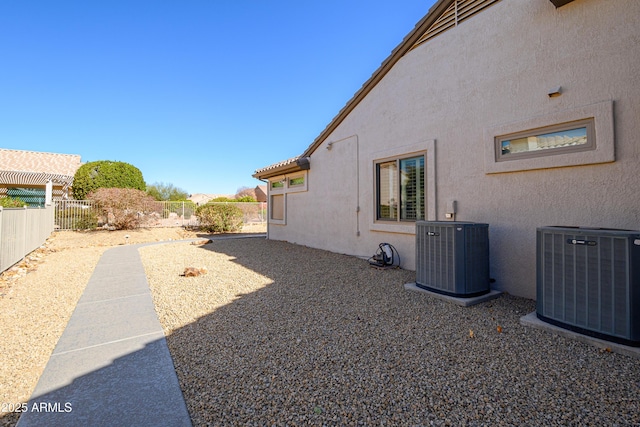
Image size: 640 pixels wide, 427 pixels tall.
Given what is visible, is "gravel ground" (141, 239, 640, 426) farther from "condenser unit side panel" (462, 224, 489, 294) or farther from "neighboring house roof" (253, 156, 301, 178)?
"neighboring house roof" (253, 156, 301, 178)

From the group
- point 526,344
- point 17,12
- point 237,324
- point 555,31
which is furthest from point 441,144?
point 17,12

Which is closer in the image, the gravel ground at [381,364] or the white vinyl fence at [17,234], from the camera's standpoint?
the gravel ground at [381,364]

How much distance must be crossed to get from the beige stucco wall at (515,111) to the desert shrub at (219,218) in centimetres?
1146

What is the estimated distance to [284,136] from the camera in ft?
87.5

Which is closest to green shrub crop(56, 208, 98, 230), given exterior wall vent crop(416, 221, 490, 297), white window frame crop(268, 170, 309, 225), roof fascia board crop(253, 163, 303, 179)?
roof fascia board crop(253, 163, 303, 179)

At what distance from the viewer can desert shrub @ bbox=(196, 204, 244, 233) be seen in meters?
16.5

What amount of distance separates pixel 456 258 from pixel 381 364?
2.29 meters

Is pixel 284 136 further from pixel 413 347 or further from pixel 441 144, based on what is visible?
pixel 413 347

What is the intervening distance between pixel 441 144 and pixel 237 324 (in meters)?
4.99

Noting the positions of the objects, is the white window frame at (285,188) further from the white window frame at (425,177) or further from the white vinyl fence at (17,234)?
the white vinyl fence at (17,234)

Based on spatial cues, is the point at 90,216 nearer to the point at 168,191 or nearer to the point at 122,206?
the point at 122,206

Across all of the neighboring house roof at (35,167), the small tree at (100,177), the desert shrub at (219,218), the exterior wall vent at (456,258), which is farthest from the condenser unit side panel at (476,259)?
the neighboring house roof at (35,167)

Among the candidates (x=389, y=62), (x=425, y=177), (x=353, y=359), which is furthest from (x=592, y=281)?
(x=389, y=62)

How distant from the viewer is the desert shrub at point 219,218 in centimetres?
1650
